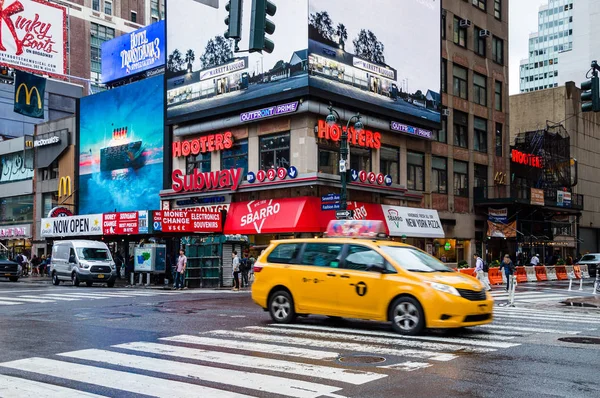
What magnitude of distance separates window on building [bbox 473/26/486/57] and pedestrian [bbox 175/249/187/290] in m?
27.9

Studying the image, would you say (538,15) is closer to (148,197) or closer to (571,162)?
(571,162)

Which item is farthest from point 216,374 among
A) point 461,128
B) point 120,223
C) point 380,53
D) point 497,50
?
point 497,50

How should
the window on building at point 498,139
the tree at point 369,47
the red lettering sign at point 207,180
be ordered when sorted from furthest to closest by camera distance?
1. the window on building at point 498,139
2. the red lettering sign at point 207,180
3. the tree at point 369,47

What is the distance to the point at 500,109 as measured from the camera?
49625mm

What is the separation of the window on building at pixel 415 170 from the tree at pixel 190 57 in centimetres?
1431

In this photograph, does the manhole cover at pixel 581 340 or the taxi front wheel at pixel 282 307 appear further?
the taxi front wheel at pixel 282 307

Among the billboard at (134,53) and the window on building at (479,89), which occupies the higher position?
the billboard at (134,53)

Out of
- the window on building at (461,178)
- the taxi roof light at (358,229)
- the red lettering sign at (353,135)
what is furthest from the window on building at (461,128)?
the taxi roof light at (358,229)

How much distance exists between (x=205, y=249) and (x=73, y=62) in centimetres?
6256

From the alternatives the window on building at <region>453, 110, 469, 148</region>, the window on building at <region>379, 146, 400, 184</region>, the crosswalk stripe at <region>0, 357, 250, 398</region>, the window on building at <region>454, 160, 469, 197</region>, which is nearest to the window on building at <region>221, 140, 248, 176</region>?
the window on building at <region>379, 146, 400, 184</region>

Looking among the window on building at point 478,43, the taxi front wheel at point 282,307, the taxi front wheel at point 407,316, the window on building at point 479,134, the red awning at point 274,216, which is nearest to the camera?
the taxi front wheel at point 407,316

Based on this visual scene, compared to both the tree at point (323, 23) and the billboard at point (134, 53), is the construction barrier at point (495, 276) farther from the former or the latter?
the billboard at point (134, 53)

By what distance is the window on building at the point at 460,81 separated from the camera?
45.7 meters

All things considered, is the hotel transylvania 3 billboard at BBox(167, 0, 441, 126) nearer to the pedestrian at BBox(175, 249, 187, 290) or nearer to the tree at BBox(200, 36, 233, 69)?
the tree at BBox(200, 36, 233, 69)
